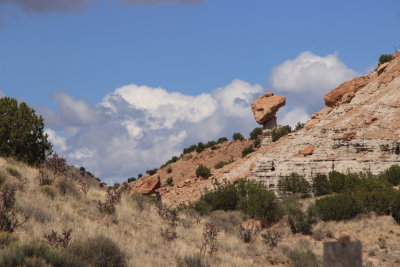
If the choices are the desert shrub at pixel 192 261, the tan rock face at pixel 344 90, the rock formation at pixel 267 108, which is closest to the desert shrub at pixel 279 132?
the rock formation at pixel 267 108

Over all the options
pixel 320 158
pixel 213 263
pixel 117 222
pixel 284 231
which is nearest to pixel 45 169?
pixel 117 222

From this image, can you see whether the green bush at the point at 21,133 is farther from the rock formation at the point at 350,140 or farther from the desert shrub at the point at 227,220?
the rock formation at the point at 350,140

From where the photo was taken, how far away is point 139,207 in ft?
81.7

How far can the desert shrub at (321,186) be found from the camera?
47037 mm

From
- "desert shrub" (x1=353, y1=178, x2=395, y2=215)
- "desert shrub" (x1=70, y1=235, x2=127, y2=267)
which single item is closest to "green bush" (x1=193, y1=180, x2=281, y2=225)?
"desert shrub" (x1=353, y1=178, x2=395, y2=215)

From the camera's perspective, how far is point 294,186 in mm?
48031

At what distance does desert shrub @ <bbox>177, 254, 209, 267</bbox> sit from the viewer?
17781 millimetres

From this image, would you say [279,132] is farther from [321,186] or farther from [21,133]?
[21,133]

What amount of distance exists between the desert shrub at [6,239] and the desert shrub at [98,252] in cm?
150

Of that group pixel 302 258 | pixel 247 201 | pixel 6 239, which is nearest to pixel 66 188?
pixel 6 239

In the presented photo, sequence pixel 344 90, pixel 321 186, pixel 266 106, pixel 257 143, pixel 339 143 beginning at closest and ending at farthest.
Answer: pixel 321 186 → pixel 339 143 → pixel 344 90 → pixel 266 106 → pixel 257 143

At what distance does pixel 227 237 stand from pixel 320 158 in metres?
28.9

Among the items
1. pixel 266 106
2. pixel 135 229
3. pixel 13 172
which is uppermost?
pixel 266 106

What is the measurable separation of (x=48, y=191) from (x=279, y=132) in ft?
A: 167
